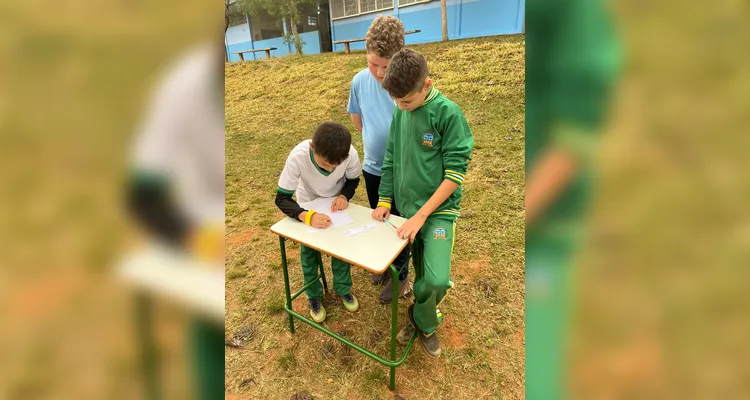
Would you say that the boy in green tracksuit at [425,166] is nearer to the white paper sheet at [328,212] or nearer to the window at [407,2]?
the white paper sheet at [328,212]

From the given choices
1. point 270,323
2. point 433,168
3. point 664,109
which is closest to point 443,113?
point 433,168

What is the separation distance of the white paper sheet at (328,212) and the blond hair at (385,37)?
108 cm

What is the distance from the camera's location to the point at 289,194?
2.45 meters

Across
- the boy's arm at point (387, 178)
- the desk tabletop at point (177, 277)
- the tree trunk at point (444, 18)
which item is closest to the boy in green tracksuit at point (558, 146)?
the desk tabletop at point (177, 277)

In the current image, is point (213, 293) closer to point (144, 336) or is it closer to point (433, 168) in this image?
point (144, 336)

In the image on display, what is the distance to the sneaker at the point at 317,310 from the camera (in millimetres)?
2883

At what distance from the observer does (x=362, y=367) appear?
2.53 metres

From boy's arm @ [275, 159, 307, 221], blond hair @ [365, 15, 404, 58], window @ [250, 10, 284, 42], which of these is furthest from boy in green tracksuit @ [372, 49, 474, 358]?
window @ [250, 10, 284, 42]

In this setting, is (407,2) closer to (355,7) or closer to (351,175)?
(355,7)

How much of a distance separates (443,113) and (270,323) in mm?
2164

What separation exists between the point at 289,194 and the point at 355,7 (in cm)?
1569

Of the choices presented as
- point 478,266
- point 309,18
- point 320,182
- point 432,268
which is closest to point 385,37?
point 320,182

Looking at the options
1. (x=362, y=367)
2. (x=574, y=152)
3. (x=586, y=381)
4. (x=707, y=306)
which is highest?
(x=574, y=152)

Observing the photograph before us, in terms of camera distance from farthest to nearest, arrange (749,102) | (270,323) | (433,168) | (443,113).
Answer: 1. (270,323)
2. (433,168)
3. (443,113)
4. (749,102)
